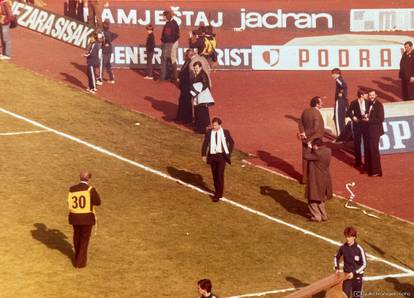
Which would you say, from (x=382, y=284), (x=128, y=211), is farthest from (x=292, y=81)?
(x=382, y=284)

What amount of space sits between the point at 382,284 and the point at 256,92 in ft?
51.9

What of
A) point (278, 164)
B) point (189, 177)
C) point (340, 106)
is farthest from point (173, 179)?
point (340, 106)

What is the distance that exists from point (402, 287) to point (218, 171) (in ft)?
18.4

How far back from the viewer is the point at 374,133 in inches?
1062

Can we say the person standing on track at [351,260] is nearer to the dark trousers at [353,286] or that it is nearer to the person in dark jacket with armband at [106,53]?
the dark trousers at [353,286]

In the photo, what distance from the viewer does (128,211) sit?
79.0 feet

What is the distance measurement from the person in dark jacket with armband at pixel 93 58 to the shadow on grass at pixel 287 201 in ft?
31.1

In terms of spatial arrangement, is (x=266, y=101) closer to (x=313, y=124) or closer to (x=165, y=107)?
(x=165, y=107)

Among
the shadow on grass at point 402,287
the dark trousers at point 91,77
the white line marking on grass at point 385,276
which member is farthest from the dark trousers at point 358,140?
the dark trousers at point 91,77

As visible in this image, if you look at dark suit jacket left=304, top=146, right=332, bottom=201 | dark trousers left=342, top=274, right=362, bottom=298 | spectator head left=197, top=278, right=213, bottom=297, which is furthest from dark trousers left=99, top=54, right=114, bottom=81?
spectator head left=197, top=278, right=213, bottom=297

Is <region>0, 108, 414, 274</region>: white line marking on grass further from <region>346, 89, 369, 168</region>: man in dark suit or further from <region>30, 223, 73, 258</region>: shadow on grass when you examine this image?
<region>30, 223, 73, 258</region>: shadow on grass

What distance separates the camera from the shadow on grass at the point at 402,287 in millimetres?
20250

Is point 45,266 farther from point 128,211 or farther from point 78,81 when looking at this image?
point 78,81

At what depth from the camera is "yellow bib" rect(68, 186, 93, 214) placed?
785 inches
